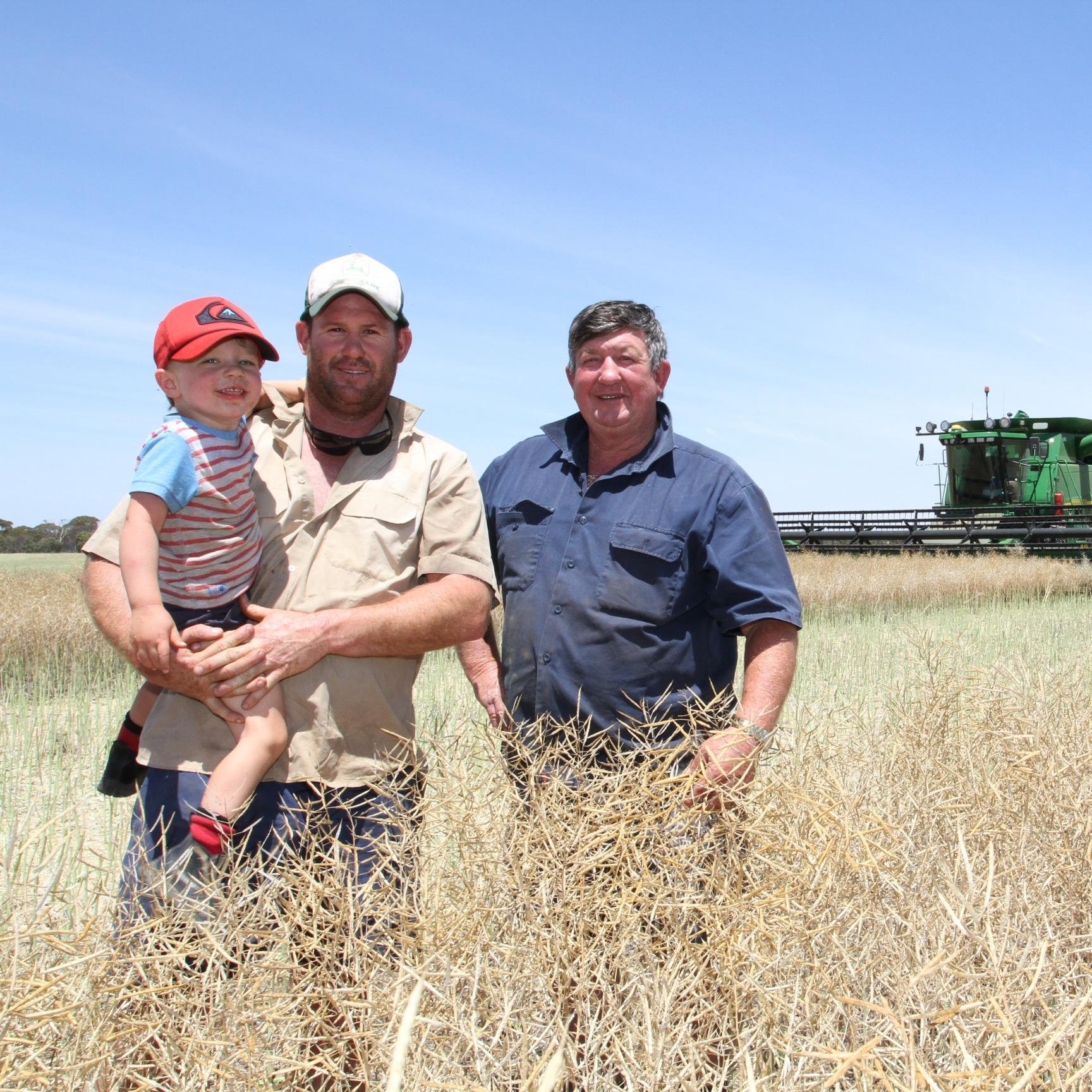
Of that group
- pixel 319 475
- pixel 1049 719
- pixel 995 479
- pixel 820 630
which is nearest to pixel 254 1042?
pixel 319 475

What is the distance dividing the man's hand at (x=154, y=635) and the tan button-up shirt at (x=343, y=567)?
0.23m

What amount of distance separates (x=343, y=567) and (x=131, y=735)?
68 centimetres

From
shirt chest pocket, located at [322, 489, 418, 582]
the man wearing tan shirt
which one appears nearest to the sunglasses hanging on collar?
the man wearing tan shirt

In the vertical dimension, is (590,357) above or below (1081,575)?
above

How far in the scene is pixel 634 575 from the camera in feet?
8.81

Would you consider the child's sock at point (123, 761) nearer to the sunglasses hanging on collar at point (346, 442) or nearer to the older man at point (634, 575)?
the sunglasses hanging on collar at point (346, 442)

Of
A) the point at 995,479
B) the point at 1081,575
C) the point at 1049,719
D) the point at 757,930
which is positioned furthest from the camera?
the point at 995,479

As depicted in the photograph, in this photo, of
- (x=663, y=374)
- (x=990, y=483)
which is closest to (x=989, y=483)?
(x=990, y=483)

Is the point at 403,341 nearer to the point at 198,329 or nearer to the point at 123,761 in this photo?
the point at 198,329

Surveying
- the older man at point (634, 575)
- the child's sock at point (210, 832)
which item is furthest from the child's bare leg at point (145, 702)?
the older man at point (634, 575)

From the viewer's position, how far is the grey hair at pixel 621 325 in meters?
2.81

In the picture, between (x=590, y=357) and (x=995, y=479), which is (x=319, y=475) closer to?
(x=590, y=357)

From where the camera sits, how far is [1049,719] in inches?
151

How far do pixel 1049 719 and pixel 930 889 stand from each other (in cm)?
187
